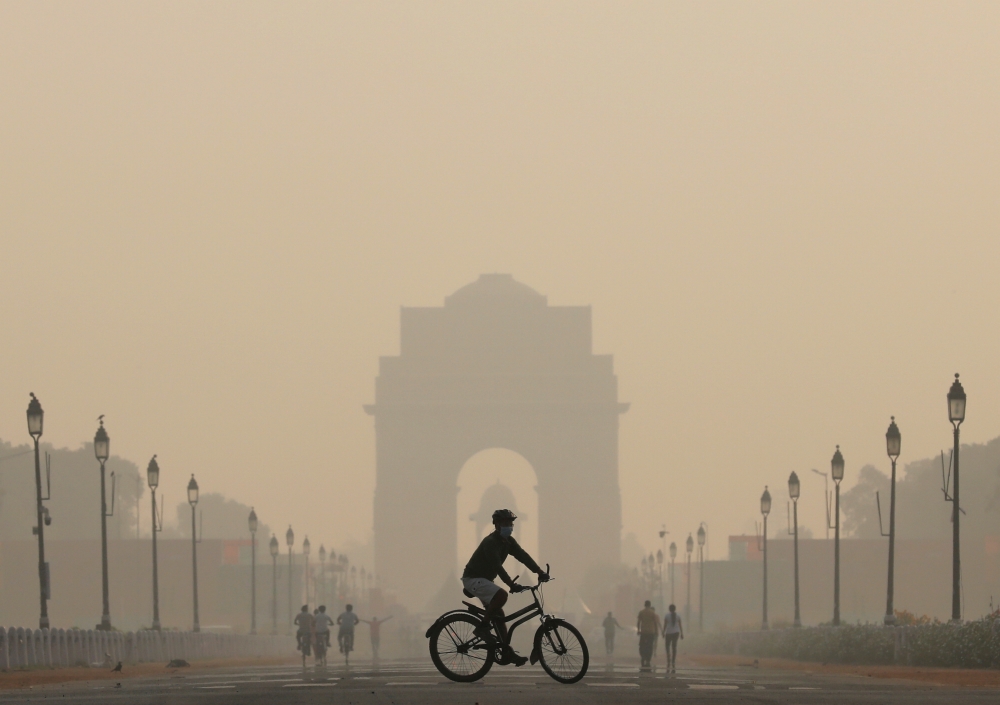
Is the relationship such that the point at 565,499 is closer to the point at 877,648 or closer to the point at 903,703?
the point at 877,648

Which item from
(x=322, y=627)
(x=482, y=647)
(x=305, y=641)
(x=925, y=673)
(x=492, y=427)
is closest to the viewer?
(x=482, y=647)

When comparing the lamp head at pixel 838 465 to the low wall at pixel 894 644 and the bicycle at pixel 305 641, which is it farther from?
the bicycle at pixel 305 641

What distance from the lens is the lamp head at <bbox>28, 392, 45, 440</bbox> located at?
30.1m

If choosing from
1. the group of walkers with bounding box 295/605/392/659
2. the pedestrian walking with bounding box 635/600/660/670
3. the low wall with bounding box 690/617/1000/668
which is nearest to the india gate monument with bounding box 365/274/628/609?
the low wall with bounding box 690/617/1000/668

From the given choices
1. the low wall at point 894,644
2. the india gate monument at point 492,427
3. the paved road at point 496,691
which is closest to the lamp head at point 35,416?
Answer: the paved road at point 496,691

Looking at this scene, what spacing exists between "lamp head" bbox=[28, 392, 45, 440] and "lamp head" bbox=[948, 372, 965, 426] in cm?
1389

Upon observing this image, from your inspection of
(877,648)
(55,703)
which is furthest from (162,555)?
(55,703)

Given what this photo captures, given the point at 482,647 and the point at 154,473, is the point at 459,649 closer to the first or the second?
the point at 482,647

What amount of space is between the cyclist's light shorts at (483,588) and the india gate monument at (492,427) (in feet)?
293

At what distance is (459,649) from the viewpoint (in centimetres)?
1512

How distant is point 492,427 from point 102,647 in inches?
2997

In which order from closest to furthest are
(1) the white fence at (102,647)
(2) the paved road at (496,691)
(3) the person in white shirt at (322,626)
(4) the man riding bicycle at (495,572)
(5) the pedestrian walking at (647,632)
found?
(4) the man riding bicycle at (495,572) → (2) the paved road at (496,691) → (1) the white fence at (102,647) → (5) the pedestrian walking at (647,632) → (3) the person in white shirt at (322,626)

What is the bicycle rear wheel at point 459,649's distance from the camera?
591 inches

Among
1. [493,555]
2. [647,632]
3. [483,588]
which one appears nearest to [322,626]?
[647,632]
